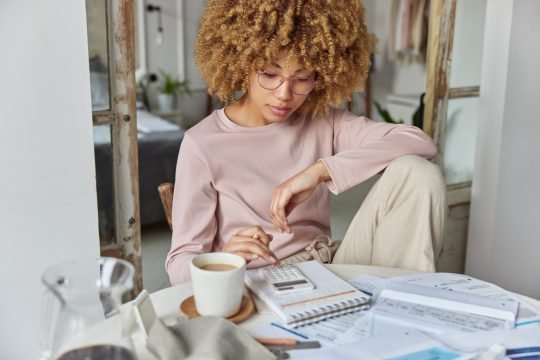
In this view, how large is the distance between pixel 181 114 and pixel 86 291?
4.99 m

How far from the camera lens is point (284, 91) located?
139 centimetres

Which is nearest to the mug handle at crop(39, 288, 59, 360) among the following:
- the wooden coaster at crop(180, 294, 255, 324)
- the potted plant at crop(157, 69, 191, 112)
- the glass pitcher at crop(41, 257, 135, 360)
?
the glass pitcher at crop(41, 257, 135, 360)

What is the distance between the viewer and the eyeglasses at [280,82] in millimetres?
1409

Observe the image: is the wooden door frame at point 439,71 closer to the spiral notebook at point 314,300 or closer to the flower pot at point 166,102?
the spiral notebook at point 314,300

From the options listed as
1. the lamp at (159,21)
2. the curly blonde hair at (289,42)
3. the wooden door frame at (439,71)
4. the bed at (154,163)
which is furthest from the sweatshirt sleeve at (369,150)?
the lamp at (159,21)

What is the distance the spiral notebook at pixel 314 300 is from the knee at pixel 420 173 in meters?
0.31

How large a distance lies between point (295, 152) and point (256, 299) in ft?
1.93

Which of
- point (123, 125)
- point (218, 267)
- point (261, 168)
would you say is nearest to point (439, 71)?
point (261, 168)

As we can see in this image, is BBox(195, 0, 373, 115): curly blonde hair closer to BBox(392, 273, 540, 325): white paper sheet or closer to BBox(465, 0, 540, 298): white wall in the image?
BBox(392, 273, 540, 325): white paper sheet

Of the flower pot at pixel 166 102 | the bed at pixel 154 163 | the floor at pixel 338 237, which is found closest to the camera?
the floor at pixel 338 237

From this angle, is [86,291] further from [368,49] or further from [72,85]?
[368,49]

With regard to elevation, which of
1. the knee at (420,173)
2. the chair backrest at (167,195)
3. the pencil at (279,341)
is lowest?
the pencil at (279,341)

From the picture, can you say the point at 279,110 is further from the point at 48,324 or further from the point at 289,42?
the point at 48,324

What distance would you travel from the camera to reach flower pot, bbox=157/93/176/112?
5.40m
